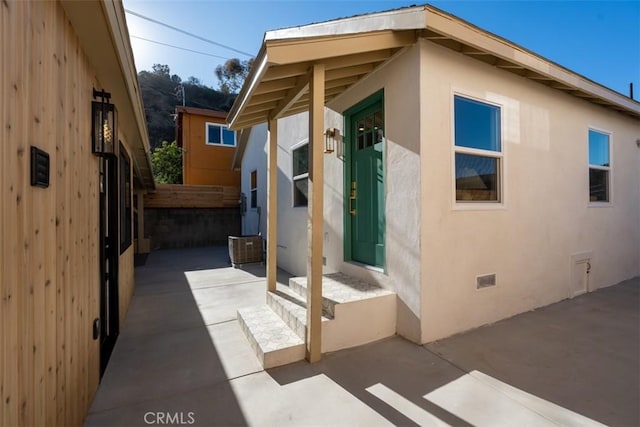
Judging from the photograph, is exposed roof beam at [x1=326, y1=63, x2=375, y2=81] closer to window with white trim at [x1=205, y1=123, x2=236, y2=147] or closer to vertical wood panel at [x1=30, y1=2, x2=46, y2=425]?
vertical wood panel at [x1=30, y1=2, x2=46, y2=425]

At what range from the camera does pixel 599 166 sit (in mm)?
4707

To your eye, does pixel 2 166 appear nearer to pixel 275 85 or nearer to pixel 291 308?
pixel 275 85

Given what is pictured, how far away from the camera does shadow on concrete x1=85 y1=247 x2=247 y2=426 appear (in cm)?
193

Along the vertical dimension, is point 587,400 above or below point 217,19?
below

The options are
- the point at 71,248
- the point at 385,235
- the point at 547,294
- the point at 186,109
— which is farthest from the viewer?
the point at 186,109

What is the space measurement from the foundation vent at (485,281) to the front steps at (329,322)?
101cm

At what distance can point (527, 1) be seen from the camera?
517 cm

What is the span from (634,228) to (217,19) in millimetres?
9484

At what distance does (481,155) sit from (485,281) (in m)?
1.46

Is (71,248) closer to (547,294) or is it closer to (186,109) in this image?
(547,294)

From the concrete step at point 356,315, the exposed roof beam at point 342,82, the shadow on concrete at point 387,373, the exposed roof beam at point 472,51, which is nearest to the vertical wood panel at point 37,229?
the shadow on concrete at point 387,373

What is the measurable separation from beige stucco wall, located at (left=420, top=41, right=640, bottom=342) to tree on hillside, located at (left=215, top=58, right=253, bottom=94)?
93.6 ft

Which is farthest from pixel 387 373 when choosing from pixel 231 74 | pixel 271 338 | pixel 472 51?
pixel 231 74

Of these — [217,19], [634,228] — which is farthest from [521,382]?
[217,19]
